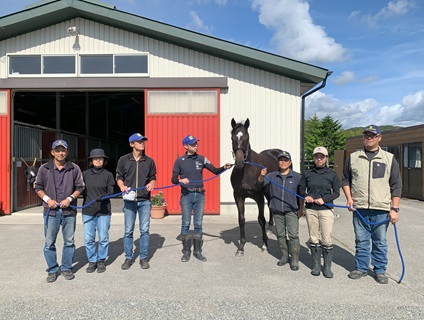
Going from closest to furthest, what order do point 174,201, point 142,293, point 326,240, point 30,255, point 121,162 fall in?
point 142,293 < point 326,240 < point 121,162 < point 30,255 < point 174,201

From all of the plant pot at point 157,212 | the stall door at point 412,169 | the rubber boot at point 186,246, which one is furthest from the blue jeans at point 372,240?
the stall door at point 412,169

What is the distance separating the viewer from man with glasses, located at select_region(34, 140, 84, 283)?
3920mm

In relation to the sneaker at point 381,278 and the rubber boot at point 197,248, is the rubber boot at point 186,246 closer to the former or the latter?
the rubber boot at point 197,248

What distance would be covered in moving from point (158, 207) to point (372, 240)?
5283mm

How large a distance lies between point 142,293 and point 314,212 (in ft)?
7.77

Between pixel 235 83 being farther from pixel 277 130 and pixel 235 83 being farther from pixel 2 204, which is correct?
pixel 2 204

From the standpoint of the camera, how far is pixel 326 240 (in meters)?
4.12

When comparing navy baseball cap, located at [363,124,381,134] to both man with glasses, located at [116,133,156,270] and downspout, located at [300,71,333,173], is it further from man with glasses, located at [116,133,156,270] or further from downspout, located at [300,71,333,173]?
downspout, located at [300,71,333,173]

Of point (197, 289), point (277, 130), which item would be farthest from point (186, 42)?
point (197, 289)

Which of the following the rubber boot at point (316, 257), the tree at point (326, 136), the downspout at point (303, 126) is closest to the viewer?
the rubber boot at point (316, 257)

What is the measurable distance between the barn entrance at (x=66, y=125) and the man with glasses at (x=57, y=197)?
19.8 ft

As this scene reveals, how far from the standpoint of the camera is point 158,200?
323 inches

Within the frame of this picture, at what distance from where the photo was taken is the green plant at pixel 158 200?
26.8 feet

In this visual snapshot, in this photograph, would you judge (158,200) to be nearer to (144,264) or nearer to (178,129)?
(178,129)
